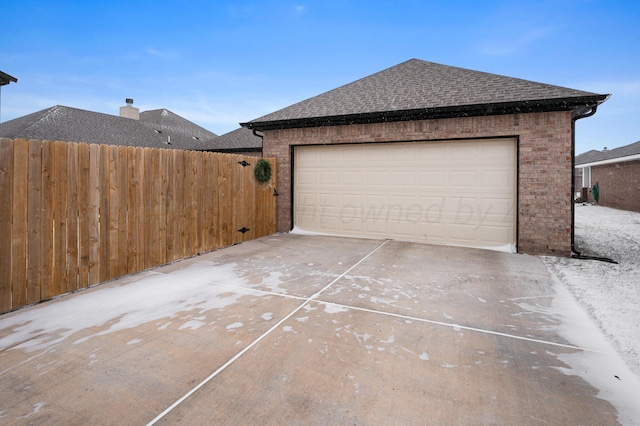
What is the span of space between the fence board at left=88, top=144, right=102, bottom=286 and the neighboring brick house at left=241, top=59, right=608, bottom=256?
16.4 ft

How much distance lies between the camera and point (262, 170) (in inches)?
316

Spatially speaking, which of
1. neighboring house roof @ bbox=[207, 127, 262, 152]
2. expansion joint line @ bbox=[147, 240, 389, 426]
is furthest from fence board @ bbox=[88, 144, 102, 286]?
neighboring house roof @ bbox=[207, 127, 262, 152]

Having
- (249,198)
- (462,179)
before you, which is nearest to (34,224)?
(249,198)

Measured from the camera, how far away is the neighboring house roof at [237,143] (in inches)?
667

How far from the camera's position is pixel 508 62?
23.9 metres

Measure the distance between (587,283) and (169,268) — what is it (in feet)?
21.2

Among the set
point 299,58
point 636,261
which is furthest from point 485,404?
point 299,58

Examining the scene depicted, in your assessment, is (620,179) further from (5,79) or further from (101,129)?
(101,129)

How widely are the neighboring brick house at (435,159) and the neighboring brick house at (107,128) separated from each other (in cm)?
953

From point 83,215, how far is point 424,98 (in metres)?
7.20

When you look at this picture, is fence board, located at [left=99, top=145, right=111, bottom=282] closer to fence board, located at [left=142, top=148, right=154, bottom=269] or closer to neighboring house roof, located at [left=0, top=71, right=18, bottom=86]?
fence board, located at [left=142, top=148, right=154, bottom=269]

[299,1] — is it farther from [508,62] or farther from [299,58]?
[508,62]

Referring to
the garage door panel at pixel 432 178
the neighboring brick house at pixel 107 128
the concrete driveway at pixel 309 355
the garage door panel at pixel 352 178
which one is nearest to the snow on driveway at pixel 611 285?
the concrete driveway at pixel 309 355

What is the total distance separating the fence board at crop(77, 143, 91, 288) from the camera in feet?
13.6
